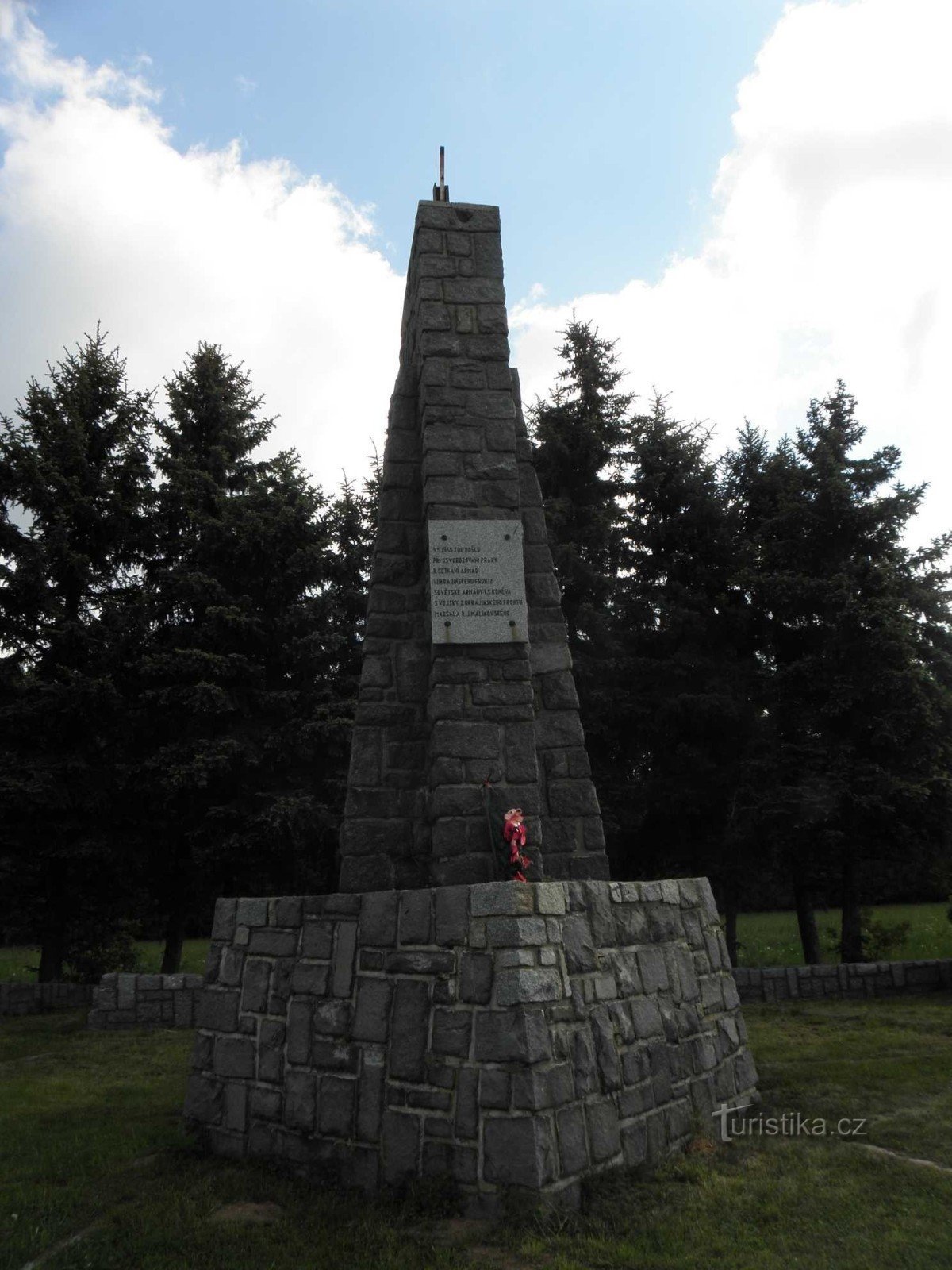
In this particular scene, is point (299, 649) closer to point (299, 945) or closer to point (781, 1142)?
point (299, 945)

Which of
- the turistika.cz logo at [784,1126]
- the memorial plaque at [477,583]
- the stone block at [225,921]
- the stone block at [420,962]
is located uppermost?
the memorial plaque at [477,583]

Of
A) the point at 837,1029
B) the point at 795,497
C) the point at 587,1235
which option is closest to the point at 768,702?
the point at 795,497

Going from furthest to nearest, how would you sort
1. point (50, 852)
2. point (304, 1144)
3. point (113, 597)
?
point (113, 597) → point (50, 852) → point (304, 1144)

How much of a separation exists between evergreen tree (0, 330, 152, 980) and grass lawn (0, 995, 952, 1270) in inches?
252

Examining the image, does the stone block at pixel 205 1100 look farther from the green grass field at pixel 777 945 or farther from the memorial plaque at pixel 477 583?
the green grass field at pixel 777 945

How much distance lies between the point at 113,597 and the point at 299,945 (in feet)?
31.0

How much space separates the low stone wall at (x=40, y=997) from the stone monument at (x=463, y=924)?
7396 mm

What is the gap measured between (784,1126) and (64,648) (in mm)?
11162

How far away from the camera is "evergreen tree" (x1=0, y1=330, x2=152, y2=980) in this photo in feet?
40.7

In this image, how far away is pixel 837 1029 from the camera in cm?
880

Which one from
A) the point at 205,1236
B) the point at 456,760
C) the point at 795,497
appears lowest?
the point at 205,1236

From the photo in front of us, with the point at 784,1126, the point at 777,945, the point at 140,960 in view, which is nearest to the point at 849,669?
the point at 777,945

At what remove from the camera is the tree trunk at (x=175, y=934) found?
13.3 meters

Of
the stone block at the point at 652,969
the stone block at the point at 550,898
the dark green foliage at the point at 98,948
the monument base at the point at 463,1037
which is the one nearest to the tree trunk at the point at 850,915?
the monument base at the point at 463,1037
